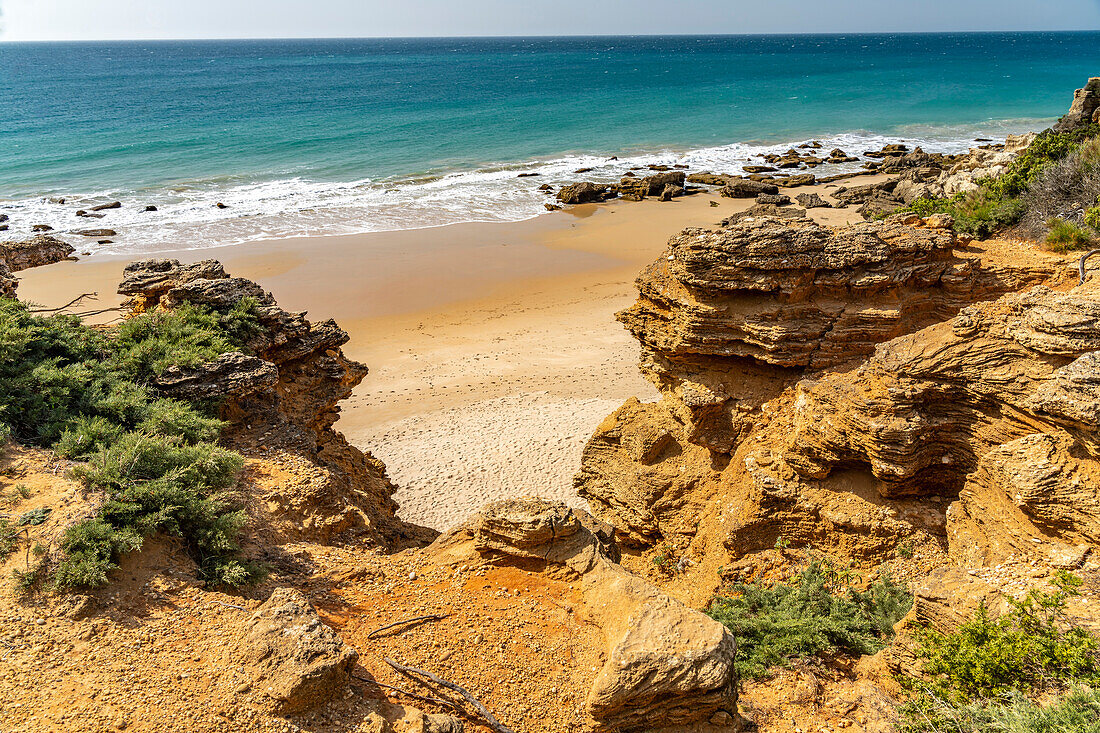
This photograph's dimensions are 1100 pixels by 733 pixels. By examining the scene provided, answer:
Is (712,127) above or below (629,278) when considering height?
above

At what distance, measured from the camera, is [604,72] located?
112250 millimetres

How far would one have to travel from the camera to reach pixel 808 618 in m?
7.39

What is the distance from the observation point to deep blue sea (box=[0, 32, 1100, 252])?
3734 cm

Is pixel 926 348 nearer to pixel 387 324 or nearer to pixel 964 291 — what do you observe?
pixel 964 291

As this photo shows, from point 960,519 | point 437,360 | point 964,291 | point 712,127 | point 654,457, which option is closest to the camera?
point 960,519

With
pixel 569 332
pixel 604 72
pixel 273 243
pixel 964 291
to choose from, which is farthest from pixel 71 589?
pixel 604 72

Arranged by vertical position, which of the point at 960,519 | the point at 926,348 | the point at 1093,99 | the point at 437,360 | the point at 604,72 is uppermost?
the point at 604,72

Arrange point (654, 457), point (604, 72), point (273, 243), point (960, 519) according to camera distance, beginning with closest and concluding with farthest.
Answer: point (960, 519) → point (654, 457) → point (273, 243) → point (604, 72)

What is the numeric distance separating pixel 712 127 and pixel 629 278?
1610 inches

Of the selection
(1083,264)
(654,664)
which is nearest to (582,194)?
(1083,264)

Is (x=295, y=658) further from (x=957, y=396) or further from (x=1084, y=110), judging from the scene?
(x=1084, y=110)

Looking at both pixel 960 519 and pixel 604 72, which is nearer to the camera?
pixel 960 519

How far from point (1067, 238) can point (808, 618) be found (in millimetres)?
7746

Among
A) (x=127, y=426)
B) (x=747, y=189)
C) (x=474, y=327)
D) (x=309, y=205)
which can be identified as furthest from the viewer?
(x=747, y=189)
